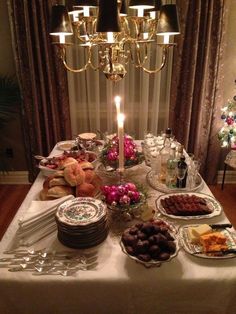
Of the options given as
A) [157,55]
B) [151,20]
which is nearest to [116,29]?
[151,20]

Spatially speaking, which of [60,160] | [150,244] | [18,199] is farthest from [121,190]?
[18,199]

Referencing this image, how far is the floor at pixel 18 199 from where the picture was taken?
8.92 ft

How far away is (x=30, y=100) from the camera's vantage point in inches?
118

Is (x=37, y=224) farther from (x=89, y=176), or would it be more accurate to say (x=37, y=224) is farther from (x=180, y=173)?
(x=180, y=173)

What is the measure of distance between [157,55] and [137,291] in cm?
243

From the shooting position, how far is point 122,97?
300 centimetres

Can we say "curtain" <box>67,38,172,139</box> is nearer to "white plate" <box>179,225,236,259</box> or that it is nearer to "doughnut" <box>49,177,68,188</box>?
"doughnut" <box>49,177,68,188</box>

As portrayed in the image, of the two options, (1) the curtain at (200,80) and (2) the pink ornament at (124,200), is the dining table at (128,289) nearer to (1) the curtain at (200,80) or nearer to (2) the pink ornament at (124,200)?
(2) the pink ornament at (124,200)

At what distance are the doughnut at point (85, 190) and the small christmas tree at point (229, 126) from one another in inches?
76.0

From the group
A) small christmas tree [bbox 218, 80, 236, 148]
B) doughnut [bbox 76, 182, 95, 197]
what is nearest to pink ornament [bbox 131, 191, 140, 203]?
doughnut [bbox 76, 182, 95, 197]

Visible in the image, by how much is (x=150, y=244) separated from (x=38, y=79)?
239 cm

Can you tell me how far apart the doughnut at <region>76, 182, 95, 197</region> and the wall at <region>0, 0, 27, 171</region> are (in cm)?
212

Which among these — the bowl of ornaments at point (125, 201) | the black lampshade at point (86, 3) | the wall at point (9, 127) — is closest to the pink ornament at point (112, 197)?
the bowl of ornaments at point (125, 201)

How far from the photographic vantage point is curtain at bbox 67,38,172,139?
291 centimetres
